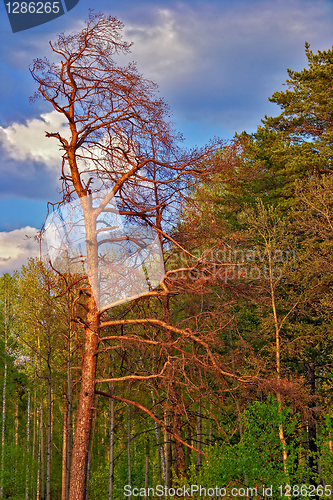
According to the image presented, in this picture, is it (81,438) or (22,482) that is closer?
(81,438)

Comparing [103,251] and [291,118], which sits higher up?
[291,118]

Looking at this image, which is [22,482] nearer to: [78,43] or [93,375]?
[93,375]

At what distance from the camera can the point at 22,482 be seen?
1869 centimetres

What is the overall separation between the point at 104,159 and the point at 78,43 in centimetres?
194

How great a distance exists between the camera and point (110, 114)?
6863mm

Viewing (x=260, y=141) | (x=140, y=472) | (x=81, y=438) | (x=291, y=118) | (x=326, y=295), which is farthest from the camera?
(x=140, y=472)

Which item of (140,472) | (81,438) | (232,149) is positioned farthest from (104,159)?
(140,472)

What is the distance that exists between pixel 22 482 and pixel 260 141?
1976 cm

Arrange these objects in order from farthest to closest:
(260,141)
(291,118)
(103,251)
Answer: (260,141) < (291,118) < (103,251)

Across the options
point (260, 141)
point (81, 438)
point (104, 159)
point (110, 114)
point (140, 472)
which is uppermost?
point (260, 141)

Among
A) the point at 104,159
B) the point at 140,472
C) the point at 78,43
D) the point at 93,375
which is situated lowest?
the point at 140,472

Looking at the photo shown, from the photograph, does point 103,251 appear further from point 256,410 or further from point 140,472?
point 140,472

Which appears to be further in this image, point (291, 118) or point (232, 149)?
point (291, 118)

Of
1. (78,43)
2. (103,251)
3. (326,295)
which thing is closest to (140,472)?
(326,295)
